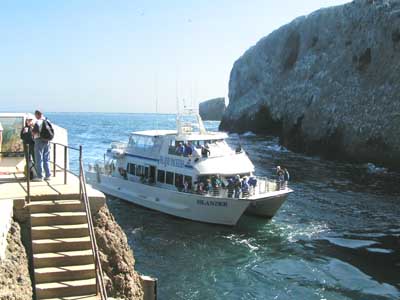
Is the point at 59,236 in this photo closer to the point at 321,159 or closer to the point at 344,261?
the point at 344,261

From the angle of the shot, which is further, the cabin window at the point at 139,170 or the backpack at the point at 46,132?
the cabin window at the point at 139,170

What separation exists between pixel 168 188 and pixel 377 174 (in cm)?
2202

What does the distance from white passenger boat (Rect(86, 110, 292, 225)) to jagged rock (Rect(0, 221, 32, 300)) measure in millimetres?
15744

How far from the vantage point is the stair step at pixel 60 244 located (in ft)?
28.3

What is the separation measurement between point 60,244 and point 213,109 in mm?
180820

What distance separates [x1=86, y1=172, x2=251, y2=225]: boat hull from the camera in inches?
936

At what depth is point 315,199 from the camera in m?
31.0

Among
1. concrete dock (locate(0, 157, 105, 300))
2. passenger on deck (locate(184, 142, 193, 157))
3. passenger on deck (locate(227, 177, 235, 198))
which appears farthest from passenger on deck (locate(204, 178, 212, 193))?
concrete dock (locate(0, 157, 105, 300))

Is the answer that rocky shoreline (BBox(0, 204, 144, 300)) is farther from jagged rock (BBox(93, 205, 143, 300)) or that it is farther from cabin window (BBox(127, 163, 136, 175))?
cabin window (BBox(127, 163, 136, 175))

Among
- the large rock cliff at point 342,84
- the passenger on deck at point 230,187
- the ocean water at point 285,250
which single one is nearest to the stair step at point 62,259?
the ocean water at point 285,250

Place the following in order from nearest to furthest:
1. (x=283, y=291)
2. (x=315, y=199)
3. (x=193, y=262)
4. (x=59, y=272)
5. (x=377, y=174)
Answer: (x=59, y=272)
(x=283, y=291)
(x=193, y=262)
(x=315, y=199)
(x=377, y=174)

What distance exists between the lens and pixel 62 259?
27.9 ft

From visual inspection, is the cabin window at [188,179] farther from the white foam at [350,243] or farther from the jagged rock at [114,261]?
the jagged rock at [114,261]

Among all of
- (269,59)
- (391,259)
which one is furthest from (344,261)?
(269,59)
